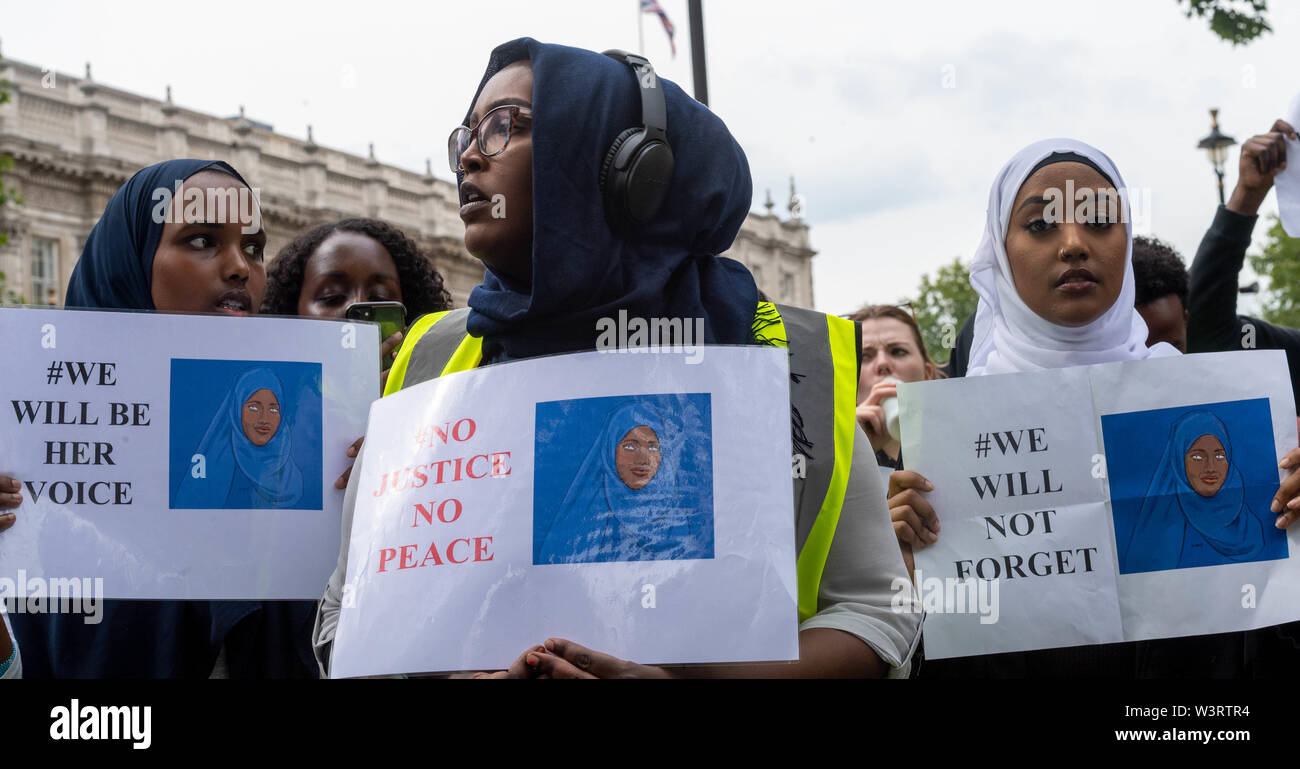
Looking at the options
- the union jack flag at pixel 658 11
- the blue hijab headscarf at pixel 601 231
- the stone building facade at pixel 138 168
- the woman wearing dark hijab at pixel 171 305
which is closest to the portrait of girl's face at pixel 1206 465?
the blue hijab headscarf at pixel 601 231

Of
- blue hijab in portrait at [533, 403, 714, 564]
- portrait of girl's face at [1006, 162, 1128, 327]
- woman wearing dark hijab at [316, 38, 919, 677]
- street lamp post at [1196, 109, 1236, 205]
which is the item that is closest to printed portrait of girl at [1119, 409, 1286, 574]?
portrait of girl's face at [1006, 162, 1128, 327]

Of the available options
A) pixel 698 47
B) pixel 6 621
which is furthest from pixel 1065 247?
pixel 698 47

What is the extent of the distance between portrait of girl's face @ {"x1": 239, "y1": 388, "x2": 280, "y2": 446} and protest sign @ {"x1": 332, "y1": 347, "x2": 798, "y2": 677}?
457mm

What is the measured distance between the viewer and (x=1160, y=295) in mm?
3760

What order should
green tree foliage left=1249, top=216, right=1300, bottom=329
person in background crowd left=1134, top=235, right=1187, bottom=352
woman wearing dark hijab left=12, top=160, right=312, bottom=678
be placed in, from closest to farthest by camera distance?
woman wearing dark hijab left=12, top=160, right=312, bottom=678
person in background crowd left=1134, top=235, right=1187, bottom=352
green tree foliage left=1249, top=216, right=1300, bottom=329

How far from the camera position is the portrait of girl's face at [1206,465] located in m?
2.40

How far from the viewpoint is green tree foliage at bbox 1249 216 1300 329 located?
96.4 feet

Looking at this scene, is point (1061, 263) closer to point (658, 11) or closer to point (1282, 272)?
point (658, 11)

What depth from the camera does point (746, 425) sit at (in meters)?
1.97
